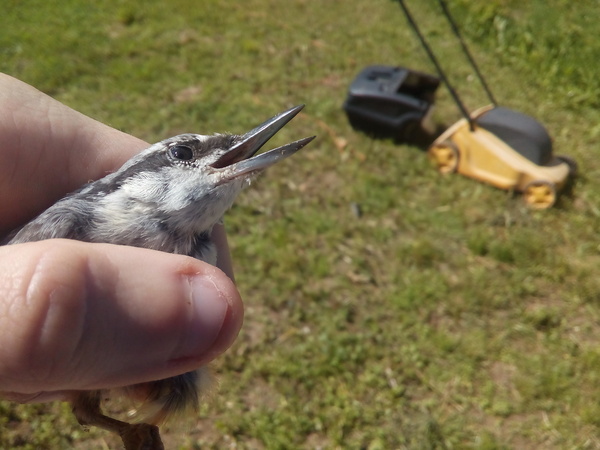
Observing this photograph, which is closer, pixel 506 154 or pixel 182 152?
pixel 182 152

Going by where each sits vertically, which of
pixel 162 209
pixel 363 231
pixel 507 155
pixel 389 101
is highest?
pixel 162 209

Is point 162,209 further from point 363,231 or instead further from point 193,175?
point 363,231

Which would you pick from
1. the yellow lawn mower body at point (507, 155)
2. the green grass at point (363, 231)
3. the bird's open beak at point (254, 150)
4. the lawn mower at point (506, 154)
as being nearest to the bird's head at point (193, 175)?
the bird's open beak at point (254, 150)

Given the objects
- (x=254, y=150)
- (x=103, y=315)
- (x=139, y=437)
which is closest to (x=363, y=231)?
(x=254, y=150)

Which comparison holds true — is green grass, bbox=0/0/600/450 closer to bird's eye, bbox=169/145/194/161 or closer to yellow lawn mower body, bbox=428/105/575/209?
yellow lawn mower body, bbox=428/105/575/209

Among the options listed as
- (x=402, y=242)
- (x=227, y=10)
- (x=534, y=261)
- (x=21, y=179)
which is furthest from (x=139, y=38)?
(x=534, y=261)

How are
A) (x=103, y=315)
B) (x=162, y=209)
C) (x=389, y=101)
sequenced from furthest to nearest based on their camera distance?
(x=389, y=101)
(x=162, y=209)
(x=103, y=315)

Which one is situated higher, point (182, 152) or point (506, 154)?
point (182, 152)

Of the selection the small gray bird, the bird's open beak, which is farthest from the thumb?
the bird's open beak
